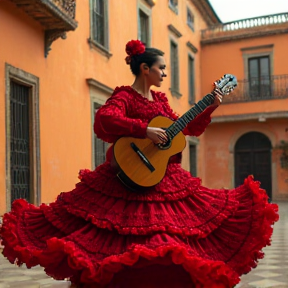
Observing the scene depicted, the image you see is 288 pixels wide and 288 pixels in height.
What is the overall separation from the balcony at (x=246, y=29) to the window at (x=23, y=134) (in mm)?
13497

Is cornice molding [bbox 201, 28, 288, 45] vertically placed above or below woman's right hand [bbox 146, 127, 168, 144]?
above

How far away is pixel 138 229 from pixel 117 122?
0.60 metres

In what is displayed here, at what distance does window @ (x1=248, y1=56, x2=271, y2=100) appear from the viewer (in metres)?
19.9

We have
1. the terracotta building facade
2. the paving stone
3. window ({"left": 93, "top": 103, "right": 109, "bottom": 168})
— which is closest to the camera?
the paving stone

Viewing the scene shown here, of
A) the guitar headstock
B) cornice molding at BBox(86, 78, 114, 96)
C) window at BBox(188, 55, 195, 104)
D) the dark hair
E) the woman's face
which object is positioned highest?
window at BBox(188, 55, 195, 104)

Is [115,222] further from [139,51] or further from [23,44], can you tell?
[23,44]

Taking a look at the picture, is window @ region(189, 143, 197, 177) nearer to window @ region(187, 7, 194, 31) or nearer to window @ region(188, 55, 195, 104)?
window @ region(188, 55, 195, 104)

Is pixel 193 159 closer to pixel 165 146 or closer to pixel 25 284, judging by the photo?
pixel 25 284

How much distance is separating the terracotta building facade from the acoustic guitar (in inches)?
188

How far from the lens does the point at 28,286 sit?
12.3 ft

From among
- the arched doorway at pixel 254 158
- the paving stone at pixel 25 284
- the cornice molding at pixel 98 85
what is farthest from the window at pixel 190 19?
the paving stone at pixel 25 284

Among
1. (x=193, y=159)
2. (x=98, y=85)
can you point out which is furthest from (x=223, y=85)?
(x=193, y=159)

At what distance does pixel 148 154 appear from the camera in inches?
116

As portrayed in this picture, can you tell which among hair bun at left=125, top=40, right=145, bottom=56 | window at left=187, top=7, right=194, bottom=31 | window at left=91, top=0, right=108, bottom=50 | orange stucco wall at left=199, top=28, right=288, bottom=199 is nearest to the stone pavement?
hair bun at left=125, top=40, right=145, bottom=56
